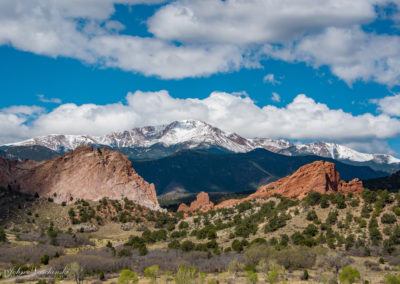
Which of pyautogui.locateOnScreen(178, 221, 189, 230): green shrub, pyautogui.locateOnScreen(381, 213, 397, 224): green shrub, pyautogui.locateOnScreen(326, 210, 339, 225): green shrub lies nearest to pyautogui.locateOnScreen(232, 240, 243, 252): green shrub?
pyautogui.locateOnScreen(326, 210, 339, 225): green shrub

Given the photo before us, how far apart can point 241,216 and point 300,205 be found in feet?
55.9

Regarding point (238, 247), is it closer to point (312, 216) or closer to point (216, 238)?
point (216, 238)

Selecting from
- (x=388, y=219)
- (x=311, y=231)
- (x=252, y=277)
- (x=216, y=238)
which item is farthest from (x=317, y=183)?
(x=252, y=277)

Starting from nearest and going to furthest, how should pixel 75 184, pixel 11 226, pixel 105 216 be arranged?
pixel 11 226, pixel 105 216, pixel 75 184

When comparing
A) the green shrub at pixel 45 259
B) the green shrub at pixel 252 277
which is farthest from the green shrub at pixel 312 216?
the green shrub at pixel 45 259

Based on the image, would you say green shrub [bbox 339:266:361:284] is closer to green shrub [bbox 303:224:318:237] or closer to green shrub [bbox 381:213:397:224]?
green shrub [bbox 303:224:318:237]

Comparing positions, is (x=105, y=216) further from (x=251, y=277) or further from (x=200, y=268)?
(x=251, y=277)

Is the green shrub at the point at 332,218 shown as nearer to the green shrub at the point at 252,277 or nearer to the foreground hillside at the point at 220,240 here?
the foreground hillside at the point at 220,240

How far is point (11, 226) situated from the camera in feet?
320

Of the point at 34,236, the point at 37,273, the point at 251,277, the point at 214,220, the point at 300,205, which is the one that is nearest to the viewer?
the point at 251,277

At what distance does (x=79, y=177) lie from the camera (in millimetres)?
124688

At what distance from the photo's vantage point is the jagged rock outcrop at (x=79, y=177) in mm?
120000

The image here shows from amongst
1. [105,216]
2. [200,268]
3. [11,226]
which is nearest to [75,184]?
[105,216]

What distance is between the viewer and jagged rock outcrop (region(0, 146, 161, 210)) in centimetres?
12000
